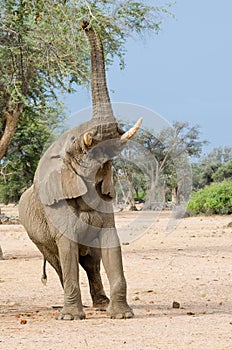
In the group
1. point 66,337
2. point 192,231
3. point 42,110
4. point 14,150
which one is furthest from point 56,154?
point 14,150

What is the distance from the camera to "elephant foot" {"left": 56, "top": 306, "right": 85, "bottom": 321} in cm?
827

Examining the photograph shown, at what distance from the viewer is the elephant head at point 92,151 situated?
7.99 metres

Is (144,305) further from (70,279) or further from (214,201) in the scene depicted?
(214,201)

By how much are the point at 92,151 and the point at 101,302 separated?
7.57 ft

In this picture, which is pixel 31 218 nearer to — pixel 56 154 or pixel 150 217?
pixel 56 154

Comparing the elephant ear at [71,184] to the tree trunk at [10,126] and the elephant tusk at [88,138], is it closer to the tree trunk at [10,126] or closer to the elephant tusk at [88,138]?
the elephant tusk at [88,138]

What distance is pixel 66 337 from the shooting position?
23.2 feet

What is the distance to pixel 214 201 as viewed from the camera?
118 ft

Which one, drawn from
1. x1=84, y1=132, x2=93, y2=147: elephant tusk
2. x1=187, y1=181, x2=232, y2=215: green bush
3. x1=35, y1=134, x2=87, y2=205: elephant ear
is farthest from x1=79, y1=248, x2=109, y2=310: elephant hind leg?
x1=187, y1=181, x2=232, y2=215: green bush

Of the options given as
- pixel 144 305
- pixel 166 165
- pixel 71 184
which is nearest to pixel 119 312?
pixel 144 305

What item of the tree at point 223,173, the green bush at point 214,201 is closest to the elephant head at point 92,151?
the green bush at point 214,201

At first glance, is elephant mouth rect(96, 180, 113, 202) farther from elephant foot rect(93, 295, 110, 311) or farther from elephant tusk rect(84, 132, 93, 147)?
elephant foot rect(93, 295, 110, 311)

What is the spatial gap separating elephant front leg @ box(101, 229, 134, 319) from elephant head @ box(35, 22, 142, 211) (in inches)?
19.4

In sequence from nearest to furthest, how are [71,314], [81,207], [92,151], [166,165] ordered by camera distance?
1. [92,151]
2. [71,314]
3. [81,207]
4. [166,165]
